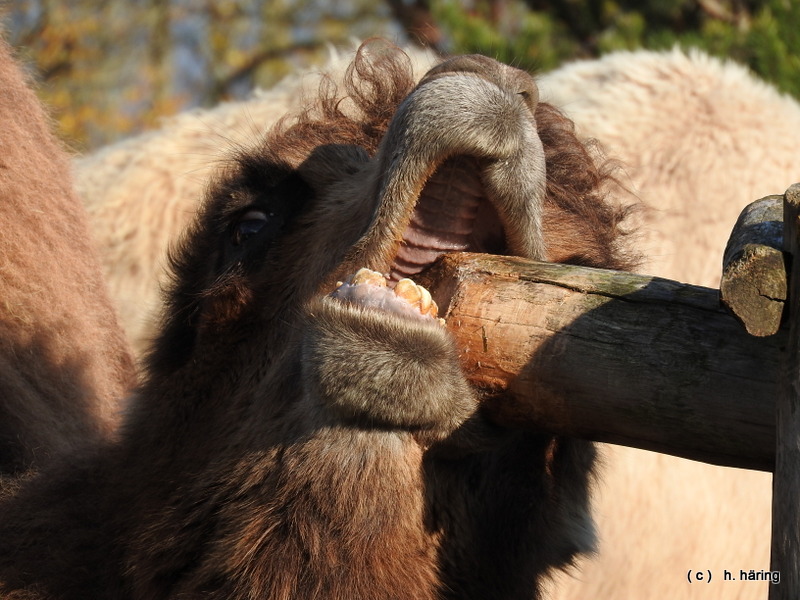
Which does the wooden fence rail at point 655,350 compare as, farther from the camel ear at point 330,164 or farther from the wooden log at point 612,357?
the camel ear at point 330,164

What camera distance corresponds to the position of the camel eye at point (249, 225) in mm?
2760

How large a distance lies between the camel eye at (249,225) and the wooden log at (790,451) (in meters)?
1.46

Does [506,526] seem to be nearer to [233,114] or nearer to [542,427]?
[542,427]

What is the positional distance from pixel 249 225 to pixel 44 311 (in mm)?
1042

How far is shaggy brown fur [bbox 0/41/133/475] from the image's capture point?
322cm

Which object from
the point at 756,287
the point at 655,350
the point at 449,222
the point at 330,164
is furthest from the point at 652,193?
the point at 756,287

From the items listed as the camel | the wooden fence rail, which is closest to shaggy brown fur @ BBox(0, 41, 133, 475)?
the camel

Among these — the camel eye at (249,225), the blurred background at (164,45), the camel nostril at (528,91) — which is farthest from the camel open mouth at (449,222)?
the blurred background at (164,45)

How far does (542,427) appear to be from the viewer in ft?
6.74

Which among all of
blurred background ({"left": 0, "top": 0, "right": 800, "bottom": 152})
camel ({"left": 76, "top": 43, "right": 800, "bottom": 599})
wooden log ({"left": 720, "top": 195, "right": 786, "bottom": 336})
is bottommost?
wooden log ({"left": 720, "top": 195, "right": 786, "bottom": 336})

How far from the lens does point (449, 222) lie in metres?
2.23

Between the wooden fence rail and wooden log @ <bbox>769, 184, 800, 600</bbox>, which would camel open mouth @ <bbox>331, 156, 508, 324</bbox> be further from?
wooden log @ <bbox>769, 184, 800, 600</bbox>

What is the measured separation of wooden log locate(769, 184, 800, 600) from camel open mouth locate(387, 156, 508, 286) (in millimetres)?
704

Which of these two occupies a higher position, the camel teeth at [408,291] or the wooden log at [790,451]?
the camel teeth at [408,291]
